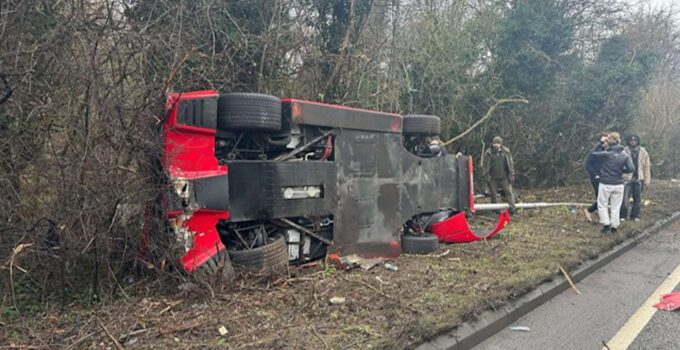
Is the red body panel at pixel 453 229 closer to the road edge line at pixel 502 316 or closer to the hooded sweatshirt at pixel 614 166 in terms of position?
the road edge line at pixel 502 316

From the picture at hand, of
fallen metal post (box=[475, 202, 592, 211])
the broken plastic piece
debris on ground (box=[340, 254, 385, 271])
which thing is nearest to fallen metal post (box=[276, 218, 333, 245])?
debris on ground (box=[340, 254, 385, 271])

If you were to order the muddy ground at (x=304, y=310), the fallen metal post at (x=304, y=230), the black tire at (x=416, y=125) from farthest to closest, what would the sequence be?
the black tire at (x=416, y=125), the fallen metal post at (x=304, y=230), the muddy ground at (x=304, y=310)

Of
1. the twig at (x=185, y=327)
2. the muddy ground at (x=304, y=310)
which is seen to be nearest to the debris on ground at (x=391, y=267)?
the muddy ground at (x=304, y=310)

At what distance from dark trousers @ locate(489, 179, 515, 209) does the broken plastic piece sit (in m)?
5.63

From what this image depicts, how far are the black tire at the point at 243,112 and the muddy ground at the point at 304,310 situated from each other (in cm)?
147

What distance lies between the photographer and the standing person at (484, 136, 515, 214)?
11102mm

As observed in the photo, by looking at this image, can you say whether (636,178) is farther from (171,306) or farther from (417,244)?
(171,306)

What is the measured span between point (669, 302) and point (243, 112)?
4674mm

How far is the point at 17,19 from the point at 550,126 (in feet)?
49.6

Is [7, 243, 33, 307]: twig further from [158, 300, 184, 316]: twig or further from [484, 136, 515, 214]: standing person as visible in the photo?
[484, 136, 515, 214]: standing person

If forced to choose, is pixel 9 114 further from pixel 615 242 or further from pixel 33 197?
pixel 615 242

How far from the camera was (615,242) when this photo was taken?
25.9 feet

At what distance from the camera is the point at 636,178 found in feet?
34.3

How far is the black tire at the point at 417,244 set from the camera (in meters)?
6.52
